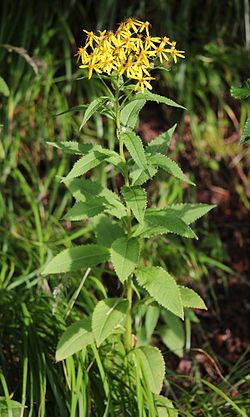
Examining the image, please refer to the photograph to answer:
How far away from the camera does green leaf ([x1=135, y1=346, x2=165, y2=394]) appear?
2381 mm

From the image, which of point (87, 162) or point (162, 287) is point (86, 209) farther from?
point (162, 287)

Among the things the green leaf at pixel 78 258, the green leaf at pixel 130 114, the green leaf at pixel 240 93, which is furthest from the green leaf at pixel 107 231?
the green leaf at pixel 240 93

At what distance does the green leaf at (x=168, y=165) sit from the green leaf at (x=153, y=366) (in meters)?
0.63

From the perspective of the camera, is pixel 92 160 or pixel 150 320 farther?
Result: pixel 150 320

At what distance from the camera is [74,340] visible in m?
2.37

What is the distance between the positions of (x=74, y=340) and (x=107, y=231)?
1.26ft

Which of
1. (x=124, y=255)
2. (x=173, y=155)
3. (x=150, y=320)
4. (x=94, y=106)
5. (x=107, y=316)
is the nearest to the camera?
(x=94, y=106)

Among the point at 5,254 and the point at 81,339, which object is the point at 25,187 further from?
the point at 81,339

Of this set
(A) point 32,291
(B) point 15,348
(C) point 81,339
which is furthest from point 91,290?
(C) point 81,339

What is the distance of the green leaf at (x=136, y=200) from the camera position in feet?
6.88

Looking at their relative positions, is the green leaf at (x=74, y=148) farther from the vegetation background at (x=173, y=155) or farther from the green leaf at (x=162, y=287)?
the vegetation background at (x=173, y=155)

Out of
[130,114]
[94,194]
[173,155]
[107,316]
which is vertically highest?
[130,114]

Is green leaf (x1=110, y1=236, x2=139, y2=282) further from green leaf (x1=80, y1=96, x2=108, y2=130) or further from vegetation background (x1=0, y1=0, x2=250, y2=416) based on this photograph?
vegetation background (x1=0, y1=0, x2=250, y2=416)

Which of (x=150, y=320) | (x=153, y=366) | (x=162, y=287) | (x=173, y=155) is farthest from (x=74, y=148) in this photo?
(x=173, y=155)
